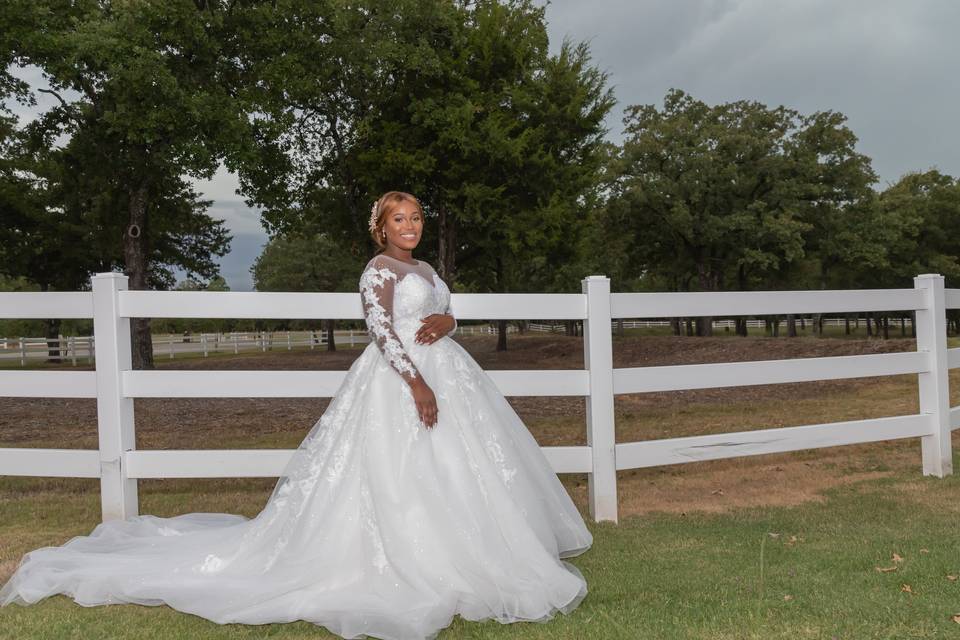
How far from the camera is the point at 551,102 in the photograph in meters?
23.8

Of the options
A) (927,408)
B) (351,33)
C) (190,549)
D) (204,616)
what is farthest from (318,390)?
(351,33)

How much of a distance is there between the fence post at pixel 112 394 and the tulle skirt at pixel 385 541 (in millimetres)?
811

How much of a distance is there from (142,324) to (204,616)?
59.5ft

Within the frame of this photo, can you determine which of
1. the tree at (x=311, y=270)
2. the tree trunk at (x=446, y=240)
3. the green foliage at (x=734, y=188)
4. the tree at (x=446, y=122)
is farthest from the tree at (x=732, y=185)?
the tree at (x=311, y=270)

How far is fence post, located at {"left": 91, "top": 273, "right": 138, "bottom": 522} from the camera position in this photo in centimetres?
510

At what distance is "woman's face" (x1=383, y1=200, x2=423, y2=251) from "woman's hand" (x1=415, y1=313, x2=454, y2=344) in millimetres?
460

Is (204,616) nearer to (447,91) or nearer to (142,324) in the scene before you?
(142,324)

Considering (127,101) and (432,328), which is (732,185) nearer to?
(127,101)

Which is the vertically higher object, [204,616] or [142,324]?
[142,324]

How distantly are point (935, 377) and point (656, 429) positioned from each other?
14.3 feet

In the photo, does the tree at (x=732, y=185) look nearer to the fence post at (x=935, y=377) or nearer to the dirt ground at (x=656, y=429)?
the dirt ground at (x=656, y=429)

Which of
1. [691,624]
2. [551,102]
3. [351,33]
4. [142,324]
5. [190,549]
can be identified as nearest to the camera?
[691,624]

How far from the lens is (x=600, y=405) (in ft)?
17.9

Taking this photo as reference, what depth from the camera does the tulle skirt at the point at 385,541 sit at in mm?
3547
